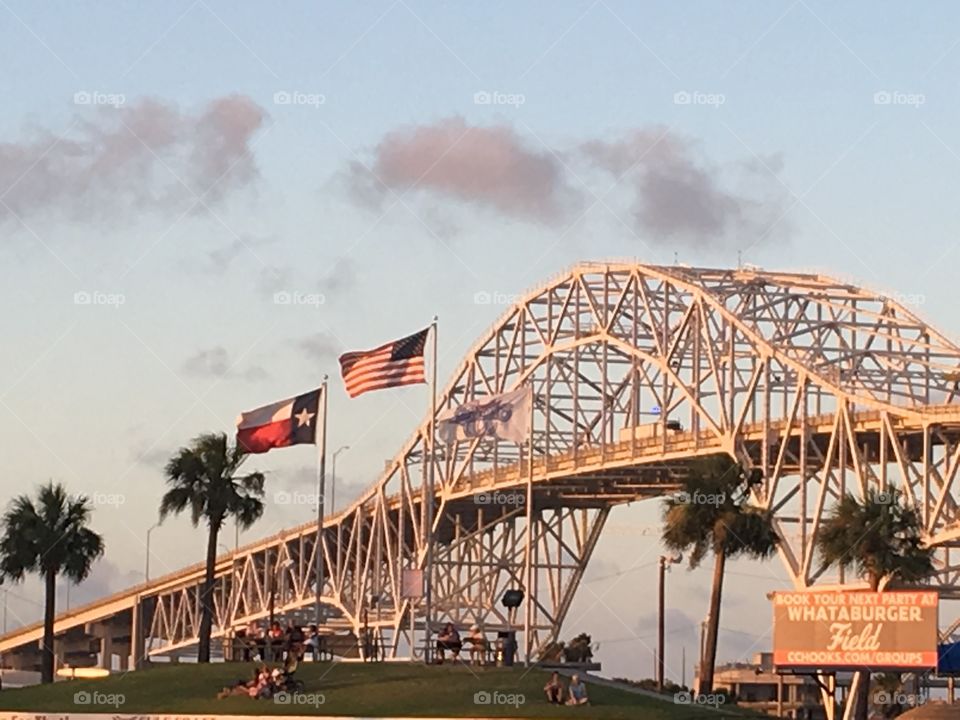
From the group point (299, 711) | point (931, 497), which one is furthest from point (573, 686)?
point (931, 497)

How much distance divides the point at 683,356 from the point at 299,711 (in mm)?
71883

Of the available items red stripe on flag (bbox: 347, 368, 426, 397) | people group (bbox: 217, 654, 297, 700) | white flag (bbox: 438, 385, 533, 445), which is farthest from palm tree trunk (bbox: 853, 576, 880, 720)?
people group (bbox: 217, 654, 297, 700)

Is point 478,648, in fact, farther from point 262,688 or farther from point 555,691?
point 262,688

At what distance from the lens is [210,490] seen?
96812mm

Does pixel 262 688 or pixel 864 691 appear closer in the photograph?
pixel 262 688

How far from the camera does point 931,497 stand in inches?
4114

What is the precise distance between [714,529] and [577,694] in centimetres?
2214

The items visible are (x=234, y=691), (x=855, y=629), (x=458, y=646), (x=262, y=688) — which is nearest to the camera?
(x=262, y=688)

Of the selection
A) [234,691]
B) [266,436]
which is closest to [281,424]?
[266,436]

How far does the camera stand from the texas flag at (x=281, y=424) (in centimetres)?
8956

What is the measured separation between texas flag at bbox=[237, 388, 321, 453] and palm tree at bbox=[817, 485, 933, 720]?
810 inches

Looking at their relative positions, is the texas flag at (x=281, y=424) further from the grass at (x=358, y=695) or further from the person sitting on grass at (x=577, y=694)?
the person sitting on grass at (x=577, y=694)

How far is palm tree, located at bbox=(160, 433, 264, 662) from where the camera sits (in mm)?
96750

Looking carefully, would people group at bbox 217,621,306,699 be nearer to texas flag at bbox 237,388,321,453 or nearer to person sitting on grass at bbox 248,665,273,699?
person sitting on grass at bbox 248,665,273,699
